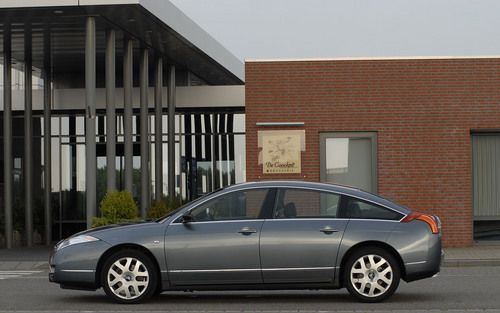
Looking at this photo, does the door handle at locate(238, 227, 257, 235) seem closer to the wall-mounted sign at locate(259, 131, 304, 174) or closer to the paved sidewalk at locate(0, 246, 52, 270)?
the paved sidewalk at locate(0, 246, 52, 270)

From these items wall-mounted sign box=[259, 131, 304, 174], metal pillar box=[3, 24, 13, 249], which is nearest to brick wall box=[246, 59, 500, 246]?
wall-mounted sign box=[259, 131, 304, 174]

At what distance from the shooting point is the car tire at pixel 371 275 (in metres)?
11.6

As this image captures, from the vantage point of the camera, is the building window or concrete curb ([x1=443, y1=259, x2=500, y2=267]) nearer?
concrete curb ([x1=443, y1=259, x2=500, y2=267])

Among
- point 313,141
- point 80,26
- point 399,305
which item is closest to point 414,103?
point 313,141

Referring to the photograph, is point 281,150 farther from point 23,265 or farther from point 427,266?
point 427,266

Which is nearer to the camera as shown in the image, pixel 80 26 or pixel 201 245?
pixel 201 245

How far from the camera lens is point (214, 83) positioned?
1512 inches

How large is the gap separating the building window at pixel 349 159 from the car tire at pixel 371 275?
12.2 m

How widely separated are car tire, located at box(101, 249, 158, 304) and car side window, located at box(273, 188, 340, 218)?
5.44 ft

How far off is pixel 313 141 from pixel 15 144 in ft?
46.8

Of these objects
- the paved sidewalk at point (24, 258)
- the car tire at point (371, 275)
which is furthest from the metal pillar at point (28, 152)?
the car tire at point (371, 275)

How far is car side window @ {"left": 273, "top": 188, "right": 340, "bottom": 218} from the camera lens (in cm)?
1193

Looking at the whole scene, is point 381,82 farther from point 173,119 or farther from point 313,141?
point 173,119

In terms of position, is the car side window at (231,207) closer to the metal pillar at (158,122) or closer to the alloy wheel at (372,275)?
the alloy wheel at (372,275)
